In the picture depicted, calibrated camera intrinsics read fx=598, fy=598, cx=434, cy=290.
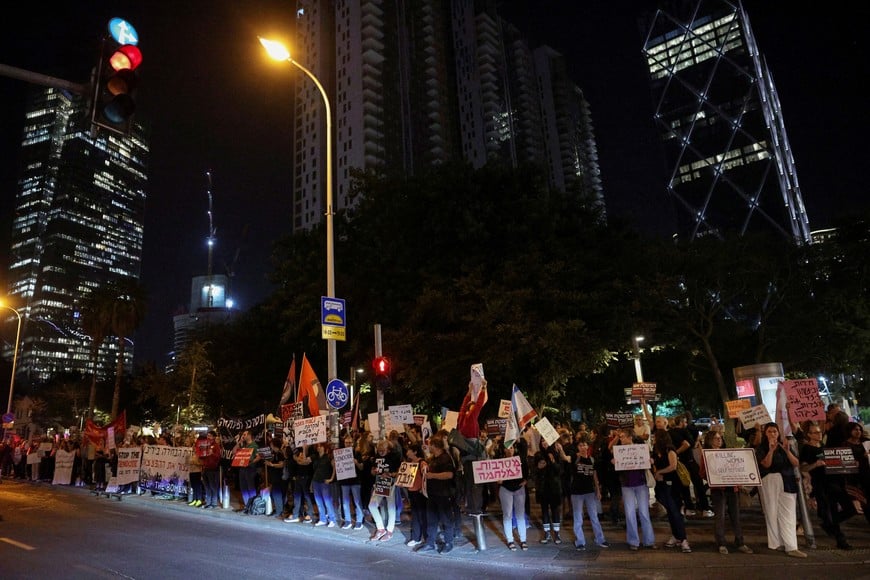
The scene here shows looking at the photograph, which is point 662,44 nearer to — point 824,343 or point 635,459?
point 824,343

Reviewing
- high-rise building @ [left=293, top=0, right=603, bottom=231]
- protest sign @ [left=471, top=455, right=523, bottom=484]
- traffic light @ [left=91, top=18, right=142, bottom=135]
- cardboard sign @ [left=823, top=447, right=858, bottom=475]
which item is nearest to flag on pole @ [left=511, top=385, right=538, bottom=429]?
protest sign @ [left=471, top=455, right=523, bottom=484]

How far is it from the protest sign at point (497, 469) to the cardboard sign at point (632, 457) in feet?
5.57

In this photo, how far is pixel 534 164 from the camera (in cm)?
2428

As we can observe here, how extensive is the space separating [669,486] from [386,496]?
5331mm

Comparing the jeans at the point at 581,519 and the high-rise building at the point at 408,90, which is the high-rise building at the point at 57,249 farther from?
the jeans at the point at 581,519

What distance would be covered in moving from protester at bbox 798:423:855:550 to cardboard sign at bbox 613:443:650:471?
2.64 metres

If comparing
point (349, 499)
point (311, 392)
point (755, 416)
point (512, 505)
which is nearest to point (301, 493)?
point (349, 499)

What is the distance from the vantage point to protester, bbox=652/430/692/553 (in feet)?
31.2

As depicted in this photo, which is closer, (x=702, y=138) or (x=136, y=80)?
(x=136, y=80)

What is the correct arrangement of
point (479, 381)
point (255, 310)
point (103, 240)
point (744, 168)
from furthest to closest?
1. point (103, 240)
2. point (744, 168)
3. point (255, 310)
4. point (479, 381)

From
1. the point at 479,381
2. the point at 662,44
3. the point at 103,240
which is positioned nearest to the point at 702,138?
the point at 662,44

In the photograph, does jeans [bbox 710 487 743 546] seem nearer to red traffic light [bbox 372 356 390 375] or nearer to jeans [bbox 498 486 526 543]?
jeans [bbox 498 486 526 543]

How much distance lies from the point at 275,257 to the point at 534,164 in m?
13.3

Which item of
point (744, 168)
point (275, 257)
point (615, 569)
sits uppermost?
point (744, 168)
